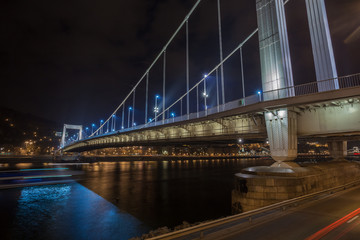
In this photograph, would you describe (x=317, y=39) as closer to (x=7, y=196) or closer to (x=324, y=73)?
(x=324, y=73)

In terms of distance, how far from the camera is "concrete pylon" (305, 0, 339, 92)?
1509 cm

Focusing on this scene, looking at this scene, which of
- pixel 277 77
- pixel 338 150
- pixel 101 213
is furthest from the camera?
pixel 338 150

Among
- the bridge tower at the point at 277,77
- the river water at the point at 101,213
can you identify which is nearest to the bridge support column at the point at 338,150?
the river water at the point at 101,213

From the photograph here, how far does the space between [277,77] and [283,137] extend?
468 cm

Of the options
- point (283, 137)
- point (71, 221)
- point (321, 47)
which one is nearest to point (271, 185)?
point (283, 137)

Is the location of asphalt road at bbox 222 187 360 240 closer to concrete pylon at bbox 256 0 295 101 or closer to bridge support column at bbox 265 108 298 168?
bridge support column at bbox 265 108 298 168

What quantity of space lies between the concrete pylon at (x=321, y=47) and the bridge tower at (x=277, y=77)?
2.27m

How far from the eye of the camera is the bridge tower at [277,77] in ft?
46.6

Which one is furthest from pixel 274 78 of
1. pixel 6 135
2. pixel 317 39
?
pixel 6 135

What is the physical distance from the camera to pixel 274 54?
15766 millimetres

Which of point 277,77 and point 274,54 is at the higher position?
point 274,54

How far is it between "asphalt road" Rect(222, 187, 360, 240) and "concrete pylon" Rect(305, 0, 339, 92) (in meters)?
9.47

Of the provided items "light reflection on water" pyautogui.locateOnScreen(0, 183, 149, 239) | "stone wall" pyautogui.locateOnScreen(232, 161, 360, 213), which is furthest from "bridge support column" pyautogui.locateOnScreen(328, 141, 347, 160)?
"light reflection on water" pyautogui.locateOnScreen(0, 183, 149, 239)

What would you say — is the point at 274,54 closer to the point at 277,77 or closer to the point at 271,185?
the point at 277,77
